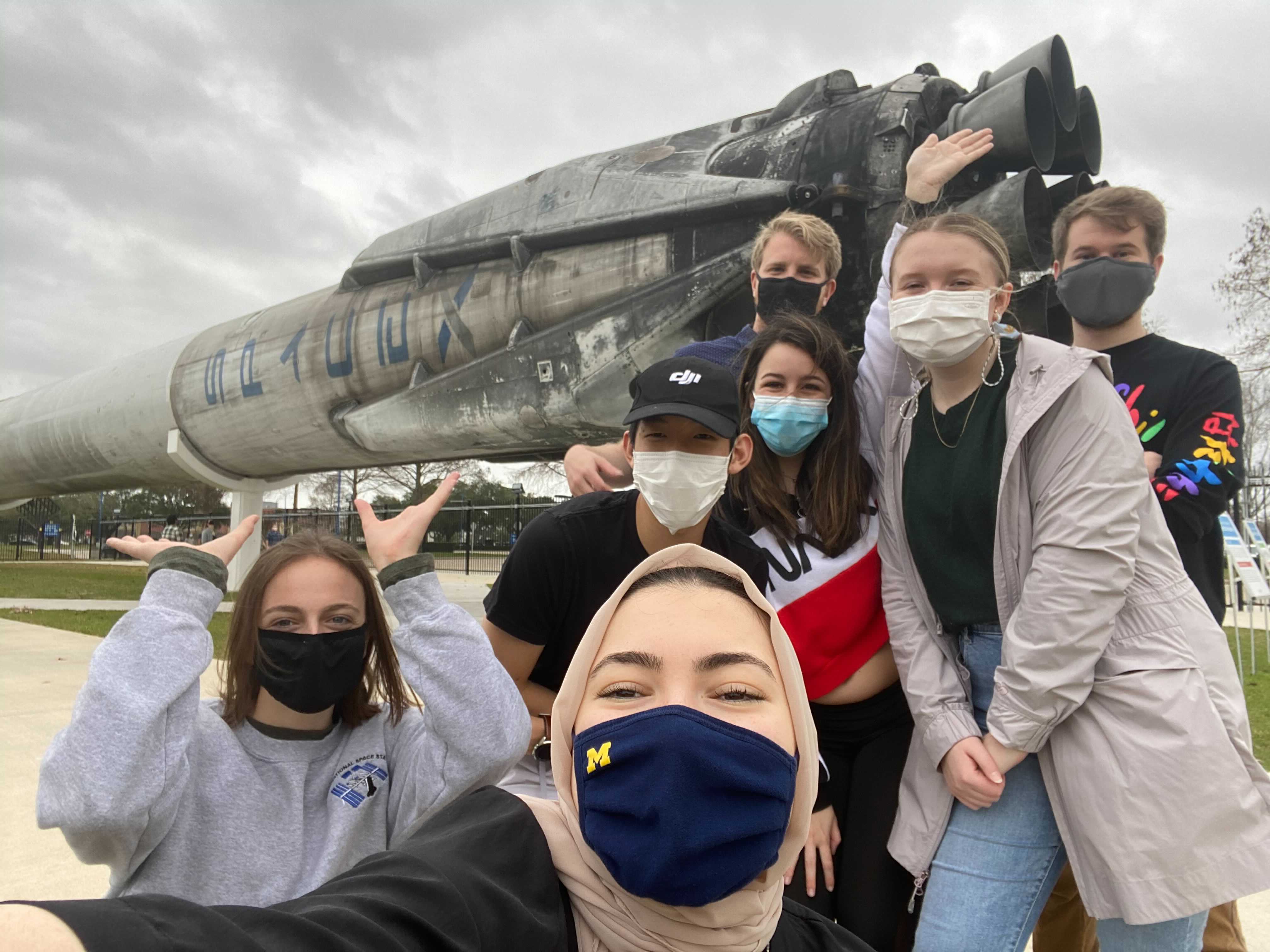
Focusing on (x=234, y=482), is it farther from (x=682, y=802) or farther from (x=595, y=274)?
(x=682, y=802)

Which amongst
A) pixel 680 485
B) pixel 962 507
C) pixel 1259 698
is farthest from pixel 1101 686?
pixel 1259 698

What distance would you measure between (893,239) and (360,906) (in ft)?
7.29

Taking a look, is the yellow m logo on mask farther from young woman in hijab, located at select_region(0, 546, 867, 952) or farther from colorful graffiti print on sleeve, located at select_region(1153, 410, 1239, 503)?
colorful graffiti print on sleeve, located at select_region(1153, 410, 1239, 503)

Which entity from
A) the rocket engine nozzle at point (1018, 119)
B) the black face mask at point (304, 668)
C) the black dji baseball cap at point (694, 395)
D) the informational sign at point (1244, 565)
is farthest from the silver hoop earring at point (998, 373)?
the informational sign at point (1244, 565)

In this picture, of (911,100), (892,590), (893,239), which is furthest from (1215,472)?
(911,100)

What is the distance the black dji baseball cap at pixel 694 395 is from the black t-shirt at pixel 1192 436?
1.01 m

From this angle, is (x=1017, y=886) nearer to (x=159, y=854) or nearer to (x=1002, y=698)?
(x=1002, y=698)

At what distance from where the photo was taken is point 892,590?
197 centimetres

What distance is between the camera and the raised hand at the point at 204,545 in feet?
5.94

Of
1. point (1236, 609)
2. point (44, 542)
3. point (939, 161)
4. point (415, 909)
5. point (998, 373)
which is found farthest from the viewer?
point (44, 542)

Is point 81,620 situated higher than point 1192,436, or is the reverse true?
point 1192,436

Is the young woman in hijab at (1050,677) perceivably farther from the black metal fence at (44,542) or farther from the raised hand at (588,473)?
the black metal fence at (44,542)

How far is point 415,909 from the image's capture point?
0.90 meters

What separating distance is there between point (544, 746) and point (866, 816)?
83 centimetres
